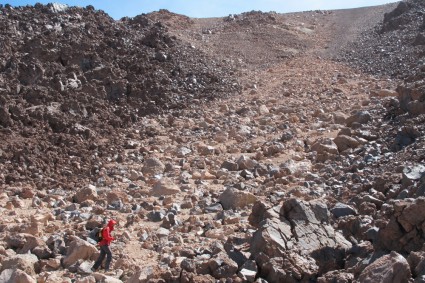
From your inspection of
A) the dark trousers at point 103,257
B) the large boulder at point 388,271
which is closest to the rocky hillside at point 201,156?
the large boulder at point 388,271

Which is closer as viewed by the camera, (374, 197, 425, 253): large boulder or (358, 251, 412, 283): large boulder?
(358, 251, 412, 283): large boulder

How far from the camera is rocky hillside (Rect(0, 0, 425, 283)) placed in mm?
7055

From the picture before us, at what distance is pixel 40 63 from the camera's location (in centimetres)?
1559

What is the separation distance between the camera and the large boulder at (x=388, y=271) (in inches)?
208

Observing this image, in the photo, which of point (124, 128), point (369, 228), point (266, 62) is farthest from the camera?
point (266, 62)

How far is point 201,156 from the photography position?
42.7ft

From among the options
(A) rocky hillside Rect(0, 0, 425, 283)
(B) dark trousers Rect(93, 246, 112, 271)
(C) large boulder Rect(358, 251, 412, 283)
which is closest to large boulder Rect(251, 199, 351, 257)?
(A) rocky hillside Rect(0, 0, 425, 283)

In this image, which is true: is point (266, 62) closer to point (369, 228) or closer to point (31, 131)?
point (31, 131)

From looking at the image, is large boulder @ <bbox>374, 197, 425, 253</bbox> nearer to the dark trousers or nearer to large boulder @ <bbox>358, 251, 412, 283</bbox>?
large boulder @ <bbox>358, 251, 412, 283</bbox>

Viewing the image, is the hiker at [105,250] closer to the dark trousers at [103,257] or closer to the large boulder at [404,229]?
the dark trousers at [103,257]

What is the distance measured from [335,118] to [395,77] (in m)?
5.39

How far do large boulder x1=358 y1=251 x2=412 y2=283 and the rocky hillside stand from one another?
12mm

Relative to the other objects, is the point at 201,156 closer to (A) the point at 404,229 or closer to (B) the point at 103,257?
(B) the point at 103,257

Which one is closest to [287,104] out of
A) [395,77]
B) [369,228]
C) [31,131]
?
[395,77]
